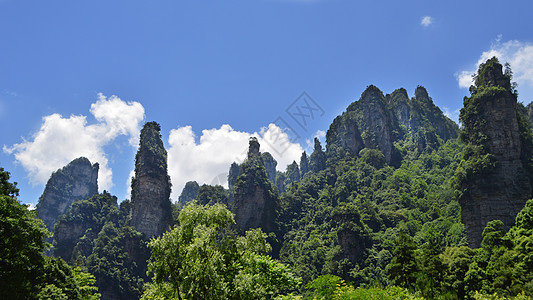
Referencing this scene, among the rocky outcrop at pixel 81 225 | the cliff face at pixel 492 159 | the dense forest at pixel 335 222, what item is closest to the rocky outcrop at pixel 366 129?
the dense forest at pixel 335 222

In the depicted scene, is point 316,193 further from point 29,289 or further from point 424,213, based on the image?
point 29,289

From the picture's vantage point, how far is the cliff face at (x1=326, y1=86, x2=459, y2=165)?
115 m

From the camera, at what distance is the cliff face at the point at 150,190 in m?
82.4

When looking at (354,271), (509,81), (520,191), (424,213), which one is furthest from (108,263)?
(509,81)

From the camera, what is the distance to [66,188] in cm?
13750

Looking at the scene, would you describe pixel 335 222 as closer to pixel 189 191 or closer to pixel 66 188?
pixel 189 191

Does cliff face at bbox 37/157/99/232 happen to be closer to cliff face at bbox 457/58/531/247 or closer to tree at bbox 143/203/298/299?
cliff face at bbox 457/58/531/247

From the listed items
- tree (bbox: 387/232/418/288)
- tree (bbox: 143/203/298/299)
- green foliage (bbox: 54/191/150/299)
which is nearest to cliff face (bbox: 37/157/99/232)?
green foliage (bbox: 54/191/150/299)

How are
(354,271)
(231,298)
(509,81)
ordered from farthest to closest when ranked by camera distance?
(354,271) < (509,81) < (231,298)

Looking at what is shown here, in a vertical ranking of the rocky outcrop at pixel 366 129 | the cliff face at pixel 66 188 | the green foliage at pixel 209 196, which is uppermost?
the rocky outcrop at pixel 366 129

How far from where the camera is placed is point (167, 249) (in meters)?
13.0

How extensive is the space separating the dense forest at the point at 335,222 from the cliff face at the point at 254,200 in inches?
12.8

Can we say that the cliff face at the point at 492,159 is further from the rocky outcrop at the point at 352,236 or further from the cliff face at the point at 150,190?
the cliff face at the point at 150,190

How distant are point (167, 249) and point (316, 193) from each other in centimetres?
9622
